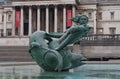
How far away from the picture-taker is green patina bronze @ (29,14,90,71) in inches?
631

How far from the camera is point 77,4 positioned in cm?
8900

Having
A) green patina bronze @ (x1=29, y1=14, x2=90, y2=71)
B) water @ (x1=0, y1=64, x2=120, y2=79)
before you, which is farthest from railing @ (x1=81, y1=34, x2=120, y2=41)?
green patina bronze @ (x1=29, y1=14, x2=90, y2=71)

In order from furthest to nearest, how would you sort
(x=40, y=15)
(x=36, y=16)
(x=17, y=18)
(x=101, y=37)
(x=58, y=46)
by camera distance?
1. (x=36, y=16)
2. (x=40, y=15)
3. (x=17, y=18)
4. (x=101, y=37)
5. (x=58, y=46)

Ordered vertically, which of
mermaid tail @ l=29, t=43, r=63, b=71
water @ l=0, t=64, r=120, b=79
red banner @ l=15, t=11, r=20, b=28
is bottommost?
water @ l=0, t=64, r=120, b=79

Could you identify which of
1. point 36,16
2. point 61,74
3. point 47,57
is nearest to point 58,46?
point 47,57

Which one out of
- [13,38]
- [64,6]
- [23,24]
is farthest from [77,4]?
[13,38]

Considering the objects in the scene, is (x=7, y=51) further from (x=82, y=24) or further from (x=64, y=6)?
(x=64, y=6)

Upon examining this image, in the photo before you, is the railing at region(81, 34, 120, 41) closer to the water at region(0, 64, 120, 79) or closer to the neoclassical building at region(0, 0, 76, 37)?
the water at region(0, 64, 120, 79)

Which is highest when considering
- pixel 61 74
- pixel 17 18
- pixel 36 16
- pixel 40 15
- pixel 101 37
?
pixel 40 15

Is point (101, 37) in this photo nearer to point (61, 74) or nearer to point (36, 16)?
A: point (61, 74)

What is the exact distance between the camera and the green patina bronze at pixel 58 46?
1603 centimetres

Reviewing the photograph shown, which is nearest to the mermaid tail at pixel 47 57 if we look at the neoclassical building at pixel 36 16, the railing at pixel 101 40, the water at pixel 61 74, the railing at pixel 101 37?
the water at pixel 61 74

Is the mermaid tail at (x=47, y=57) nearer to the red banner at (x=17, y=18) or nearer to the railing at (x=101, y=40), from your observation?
the railing at (x=101, y=40)

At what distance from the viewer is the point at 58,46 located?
16.5 meters
